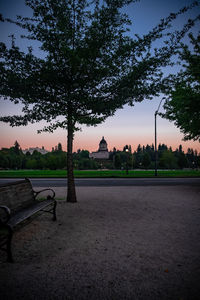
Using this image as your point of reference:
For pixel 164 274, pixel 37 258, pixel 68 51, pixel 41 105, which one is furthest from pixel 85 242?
pixel 68 51

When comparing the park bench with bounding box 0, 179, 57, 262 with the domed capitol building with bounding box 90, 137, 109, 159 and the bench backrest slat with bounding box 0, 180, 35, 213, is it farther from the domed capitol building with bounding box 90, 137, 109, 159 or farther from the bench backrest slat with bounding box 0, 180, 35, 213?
the domed capitol building with bounding box 90, 137, 109, 159

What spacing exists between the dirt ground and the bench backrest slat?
71cm

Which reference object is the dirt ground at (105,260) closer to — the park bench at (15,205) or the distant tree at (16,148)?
the park bench at (15,205)

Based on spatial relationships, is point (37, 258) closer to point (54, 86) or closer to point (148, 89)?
point (54, 86)

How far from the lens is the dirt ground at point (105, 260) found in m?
2.15

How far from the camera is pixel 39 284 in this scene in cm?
226

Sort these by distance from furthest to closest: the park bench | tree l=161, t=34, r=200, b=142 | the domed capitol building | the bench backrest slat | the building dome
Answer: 1. the building dome
2. the domed capitol building
3. tree l=161, t=34, r=200, b=142
4. the bench backrest slat
5. the park bench

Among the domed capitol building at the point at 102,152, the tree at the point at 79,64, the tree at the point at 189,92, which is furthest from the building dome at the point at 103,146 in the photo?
the tree at the point at 79,64

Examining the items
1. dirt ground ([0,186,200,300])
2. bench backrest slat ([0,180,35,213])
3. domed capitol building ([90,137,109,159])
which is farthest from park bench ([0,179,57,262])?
domed capitol building ([90,137,109,159])

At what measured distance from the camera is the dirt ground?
215 centimetres

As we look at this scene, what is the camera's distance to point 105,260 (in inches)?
113

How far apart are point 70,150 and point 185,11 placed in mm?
6287

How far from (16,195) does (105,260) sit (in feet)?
8.93

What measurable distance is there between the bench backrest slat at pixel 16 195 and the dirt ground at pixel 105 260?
71 cm
